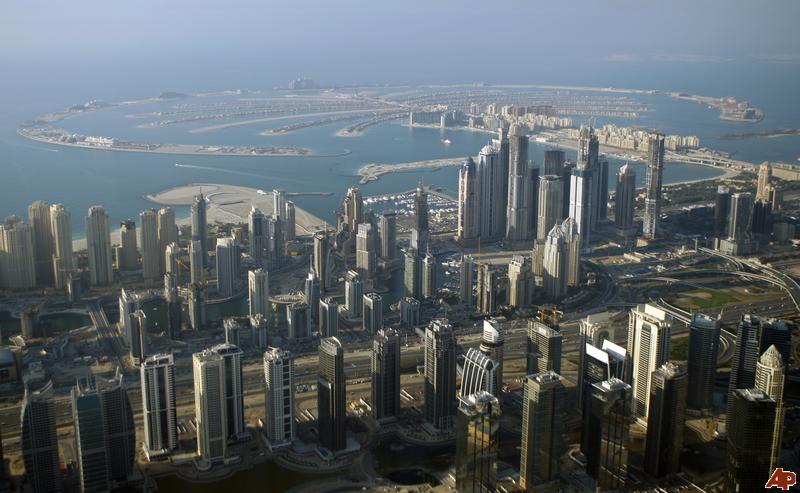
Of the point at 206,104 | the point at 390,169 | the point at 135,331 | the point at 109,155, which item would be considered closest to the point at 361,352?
the point at 135,331

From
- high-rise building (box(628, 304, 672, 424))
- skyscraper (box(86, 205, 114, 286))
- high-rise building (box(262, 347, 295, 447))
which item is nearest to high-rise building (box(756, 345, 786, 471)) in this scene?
high-rise building (box(628, 304, 672, 424))

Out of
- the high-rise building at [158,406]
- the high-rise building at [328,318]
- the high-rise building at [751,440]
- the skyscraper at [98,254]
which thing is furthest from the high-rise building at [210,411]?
the skyscraper at [98,254]

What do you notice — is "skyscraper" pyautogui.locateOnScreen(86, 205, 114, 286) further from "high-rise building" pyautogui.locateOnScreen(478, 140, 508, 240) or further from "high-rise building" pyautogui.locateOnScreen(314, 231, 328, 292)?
"high-rise building" pyautogui.locateOnScreen(478, 140, 508, 240)

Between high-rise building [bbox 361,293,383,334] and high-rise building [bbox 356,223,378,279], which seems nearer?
high-rise building [bbox 361,293,383,334]

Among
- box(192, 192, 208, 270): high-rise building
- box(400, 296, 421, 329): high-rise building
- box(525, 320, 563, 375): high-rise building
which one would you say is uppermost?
box(192, 192, 208, 270): high-rise building

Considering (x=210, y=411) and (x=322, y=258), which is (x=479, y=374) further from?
(x=322, y=258)

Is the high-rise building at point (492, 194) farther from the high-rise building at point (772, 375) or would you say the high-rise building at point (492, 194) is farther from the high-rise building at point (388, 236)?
the high-rise building at point (772, 375)
